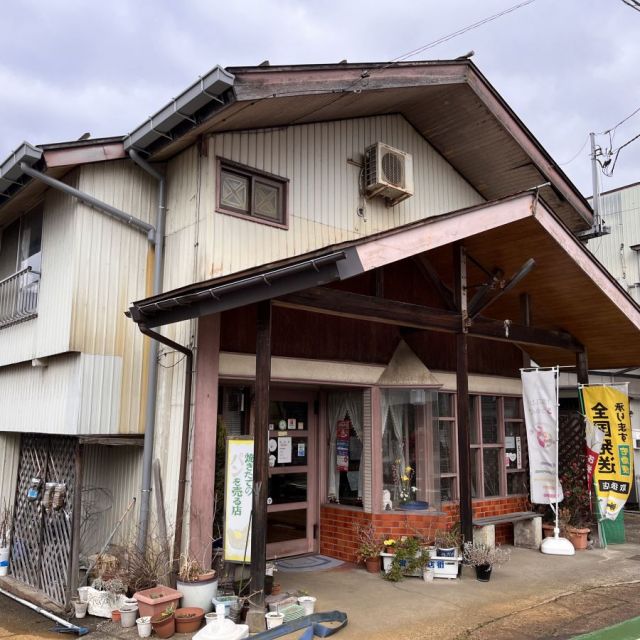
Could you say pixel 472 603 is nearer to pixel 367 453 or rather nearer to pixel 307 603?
pixel 307 603

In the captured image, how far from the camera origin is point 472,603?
665 centimetres

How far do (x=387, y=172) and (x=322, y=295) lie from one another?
117 inches

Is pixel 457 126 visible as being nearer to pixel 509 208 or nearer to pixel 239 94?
pixel 509 208

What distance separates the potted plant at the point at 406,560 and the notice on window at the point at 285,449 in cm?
181

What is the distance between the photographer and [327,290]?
6.91 m

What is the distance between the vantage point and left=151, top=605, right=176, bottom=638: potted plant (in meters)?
5.65

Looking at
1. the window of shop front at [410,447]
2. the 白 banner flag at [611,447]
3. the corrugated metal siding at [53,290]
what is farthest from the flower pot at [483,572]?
the corrugated metal siding at [53,290]

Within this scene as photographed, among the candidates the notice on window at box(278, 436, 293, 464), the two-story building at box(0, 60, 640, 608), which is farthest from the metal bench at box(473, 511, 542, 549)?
the notice on window at box(278, 436, 293, 464)

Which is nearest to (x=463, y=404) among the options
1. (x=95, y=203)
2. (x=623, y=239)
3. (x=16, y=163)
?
(x=95, y=203)

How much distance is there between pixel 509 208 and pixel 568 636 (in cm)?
459

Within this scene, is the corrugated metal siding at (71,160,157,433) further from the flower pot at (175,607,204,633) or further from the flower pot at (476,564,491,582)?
the flower pot at (476,564,491,582)

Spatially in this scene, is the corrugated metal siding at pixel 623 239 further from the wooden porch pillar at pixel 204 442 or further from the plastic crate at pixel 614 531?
the wooden porch pillar at pixel 204 442

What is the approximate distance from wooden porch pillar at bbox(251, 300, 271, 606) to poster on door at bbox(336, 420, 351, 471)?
291cm

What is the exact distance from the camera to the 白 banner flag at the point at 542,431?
9.38 metres
